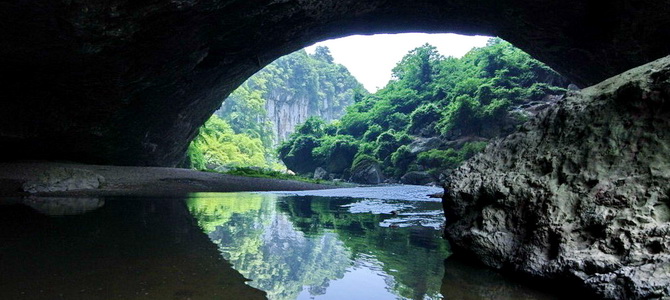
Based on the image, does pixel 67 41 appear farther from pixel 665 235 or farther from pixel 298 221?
pixel 665 235

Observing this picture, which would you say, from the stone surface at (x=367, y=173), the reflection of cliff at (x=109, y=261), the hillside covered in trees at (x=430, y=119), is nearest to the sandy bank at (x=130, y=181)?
the reflection of cliff at (x=109, y=261)

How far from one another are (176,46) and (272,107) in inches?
3359

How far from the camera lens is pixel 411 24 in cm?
1425

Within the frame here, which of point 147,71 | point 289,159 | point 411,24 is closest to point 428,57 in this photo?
point 289,159

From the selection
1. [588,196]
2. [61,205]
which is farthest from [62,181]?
[588,196]

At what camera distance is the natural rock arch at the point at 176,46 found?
24.5 feet

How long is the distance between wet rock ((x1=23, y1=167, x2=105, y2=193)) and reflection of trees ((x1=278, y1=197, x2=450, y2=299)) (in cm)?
738

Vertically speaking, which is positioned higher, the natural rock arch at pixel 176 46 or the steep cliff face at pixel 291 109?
the steep cliff face at pixel 291 109

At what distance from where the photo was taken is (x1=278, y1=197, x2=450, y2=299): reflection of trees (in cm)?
341

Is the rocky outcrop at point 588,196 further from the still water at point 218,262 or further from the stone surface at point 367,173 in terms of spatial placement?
the stone surface at point 367,173

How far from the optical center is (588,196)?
11.7 feet

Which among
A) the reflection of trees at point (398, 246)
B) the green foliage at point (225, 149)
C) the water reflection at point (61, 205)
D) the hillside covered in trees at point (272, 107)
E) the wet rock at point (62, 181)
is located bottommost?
the reflection of trees at point (398, 246)

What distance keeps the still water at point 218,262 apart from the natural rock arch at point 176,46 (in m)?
3.89

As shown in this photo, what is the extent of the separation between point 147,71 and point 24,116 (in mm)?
4358
